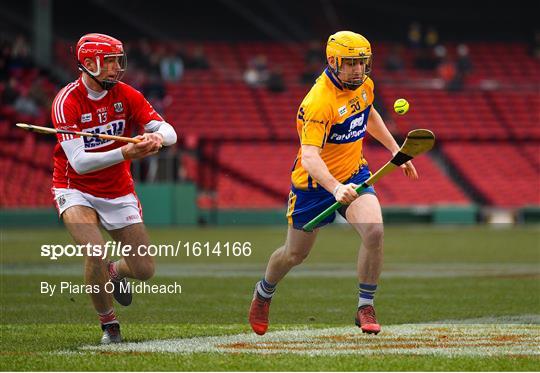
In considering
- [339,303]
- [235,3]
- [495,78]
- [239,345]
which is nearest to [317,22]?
[235,3]

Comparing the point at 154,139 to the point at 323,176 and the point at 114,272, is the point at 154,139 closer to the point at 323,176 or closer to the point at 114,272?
the point at 323,176

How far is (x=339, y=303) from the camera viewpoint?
13.0 meters

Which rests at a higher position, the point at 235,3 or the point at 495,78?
the point at 235,3

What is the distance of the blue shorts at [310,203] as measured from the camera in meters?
9.77

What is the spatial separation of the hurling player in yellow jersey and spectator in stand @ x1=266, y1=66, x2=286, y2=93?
28.7 meters

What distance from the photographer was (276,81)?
38656 millimetres

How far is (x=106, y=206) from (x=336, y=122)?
1.88 meters

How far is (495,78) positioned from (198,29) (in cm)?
1008

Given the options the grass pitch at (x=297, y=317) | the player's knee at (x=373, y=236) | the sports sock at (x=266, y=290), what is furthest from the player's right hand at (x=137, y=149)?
the player's knee at (x=373, y=236)

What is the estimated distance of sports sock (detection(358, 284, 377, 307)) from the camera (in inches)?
378

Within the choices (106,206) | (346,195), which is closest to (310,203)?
(346,195)

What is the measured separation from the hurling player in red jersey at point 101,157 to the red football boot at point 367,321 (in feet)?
5.52

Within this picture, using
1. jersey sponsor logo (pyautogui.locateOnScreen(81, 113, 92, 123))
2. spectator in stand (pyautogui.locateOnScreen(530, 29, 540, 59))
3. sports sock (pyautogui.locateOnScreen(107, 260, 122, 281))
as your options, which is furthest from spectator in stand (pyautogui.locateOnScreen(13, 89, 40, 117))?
jersey sponsor logo (pyautogui.locateOnScreen(81, 113, 92, 123))

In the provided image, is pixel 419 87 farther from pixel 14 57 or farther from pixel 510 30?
pixel 14 57
